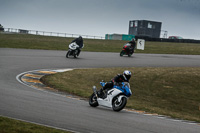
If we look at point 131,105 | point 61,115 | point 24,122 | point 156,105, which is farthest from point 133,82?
point 24,122

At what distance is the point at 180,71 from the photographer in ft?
72.0

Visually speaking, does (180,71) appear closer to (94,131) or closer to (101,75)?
(101,75)

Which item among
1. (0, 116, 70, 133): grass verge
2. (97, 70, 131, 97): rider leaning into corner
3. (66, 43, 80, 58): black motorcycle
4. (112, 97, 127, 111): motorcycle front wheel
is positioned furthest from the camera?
(66, 43, 80, 58): black motorcycle

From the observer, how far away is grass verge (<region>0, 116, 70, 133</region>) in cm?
654

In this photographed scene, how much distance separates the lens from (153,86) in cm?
1739

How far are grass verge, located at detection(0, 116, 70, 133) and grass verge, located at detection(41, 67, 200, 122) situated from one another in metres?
5.83

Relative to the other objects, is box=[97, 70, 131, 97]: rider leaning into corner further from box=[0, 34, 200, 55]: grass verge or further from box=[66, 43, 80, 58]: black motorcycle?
box=[0, 34, 200, 55]: grass verge

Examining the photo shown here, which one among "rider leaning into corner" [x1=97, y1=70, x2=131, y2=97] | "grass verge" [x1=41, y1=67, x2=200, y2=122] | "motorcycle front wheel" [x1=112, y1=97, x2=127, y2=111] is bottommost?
"grass verge" [x1=41, y1=67, x2=200, y2=122]

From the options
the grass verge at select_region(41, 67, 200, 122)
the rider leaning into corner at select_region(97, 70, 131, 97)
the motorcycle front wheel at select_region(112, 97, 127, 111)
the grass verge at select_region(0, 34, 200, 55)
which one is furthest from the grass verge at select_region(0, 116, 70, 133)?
the grass verge at select_region(0, 34, 200, 55)

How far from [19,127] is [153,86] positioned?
1156 centimetres

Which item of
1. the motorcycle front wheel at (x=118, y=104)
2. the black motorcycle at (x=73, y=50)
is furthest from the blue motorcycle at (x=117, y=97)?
the black motorcycle at (x=73, y=50)

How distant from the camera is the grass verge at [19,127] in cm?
654

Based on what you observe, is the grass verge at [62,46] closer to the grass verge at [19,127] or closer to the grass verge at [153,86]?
the grass verge at [153,86]

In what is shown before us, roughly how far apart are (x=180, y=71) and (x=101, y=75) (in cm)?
629
